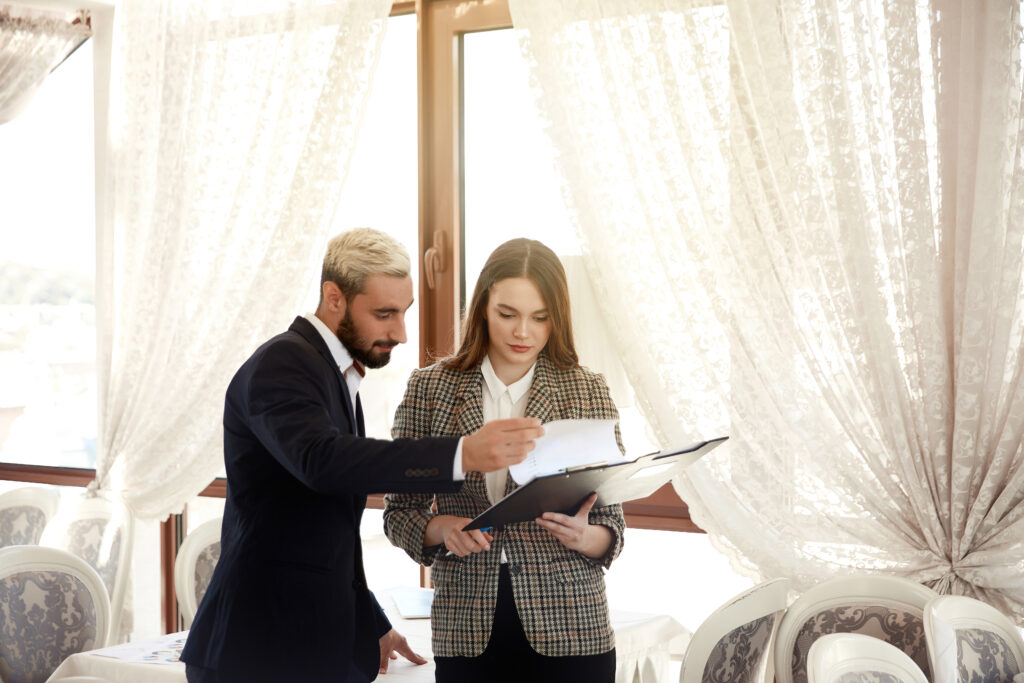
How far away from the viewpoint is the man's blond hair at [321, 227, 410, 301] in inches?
74.0

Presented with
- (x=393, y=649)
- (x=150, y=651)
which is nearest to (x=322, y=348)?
(x=393, y=649)

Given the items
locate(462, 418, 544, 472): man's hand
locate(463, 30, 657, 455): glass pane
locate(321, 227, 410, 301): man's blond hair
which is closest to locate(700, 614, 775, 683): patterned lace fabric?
locate(462, 418, 544, 472): man's hand

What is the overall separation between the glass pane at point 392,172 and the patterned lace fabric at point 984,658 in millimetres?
2283

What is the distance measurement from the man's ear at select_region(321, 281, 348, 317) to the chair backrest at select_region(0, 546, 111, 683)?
59.5 inches

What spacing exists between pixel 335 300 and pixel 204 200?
2.38 m

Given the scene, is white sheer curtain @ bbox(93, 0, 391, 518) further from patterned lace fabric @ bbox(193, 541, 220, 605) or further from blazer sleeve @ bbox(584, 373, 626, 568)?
blazer sleeve @ bbox(584, 373, 626, 568)

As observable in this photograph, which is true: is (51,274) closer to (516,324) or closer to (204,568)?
(204,568)

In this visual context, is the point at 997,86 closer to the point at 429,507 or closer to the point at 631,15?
the point at 631,15

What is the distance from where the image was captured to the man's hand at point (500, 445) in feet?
5.48

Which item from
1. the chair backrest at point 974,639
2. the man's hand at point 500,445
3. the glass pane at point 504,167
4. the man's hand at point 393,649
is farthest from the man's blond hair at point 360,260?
the glass pane at point 504,167

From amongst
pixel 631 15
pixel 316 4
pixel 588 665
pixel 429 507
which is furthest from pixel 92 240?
pixel 588 665

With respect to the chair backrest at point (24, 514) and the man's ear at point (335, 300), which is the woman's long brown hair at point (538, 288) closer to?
the man's ear at point (335, 300)

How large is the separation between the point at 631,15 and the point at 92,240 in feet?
9.09

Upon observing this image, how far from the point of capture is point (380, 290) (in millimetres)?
1886
